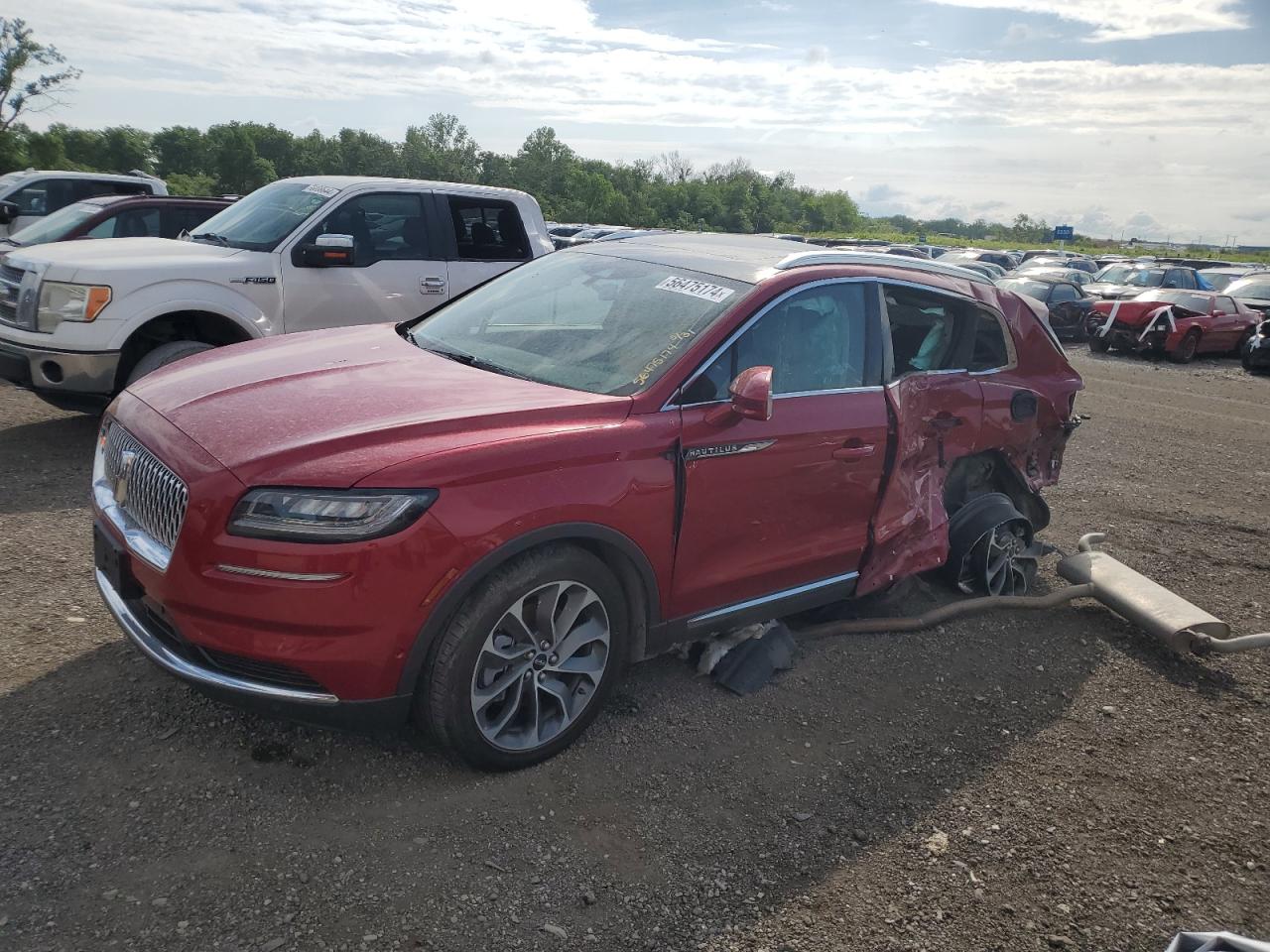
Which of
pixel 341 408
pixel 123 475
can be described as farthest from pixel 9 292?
pixel 341 408

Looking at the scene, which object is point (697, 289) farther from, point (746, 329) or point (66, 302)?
point (66, 302)

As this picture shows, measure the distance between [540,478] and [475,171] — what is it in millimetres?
101986

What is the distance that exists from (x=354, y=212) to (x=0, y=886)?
228 inches

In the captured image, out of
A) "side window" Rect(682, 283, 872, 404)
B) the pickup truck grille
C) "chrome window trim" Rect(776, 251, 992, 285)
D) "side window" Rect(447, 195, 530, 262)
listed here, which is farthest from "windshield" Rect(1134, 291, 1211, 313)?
the pickup truck grille

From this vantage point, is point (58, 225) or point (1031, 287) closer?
point (58, 225)

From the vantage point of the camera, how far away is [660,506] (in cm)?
346

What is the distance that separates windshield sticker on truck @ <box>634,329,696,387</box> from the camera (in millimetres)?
3603

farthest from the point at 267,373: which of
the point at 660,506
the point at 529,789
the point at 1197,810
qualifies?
the point at 1197,810

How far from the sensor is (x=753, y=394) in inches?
135

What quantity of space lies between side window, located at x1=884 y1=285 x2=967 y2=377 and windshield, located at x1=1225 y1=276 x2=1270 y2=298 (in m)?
20.2

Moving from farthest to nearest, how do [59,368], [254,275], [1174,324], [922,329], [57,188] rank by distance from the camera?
[1174,324], [57,188], [254,275], [59,368], [922,329]

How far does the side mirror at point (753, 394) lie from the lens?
136 inches

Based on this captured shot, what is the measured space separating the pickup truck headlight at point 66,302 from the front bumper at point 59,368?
0.20 meters

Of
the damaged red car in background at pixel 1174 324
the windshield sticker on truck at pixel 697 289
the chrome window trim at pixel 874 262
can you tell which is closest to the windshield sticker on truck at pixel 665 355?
the windshield sticker on truck at pixel 697 289
